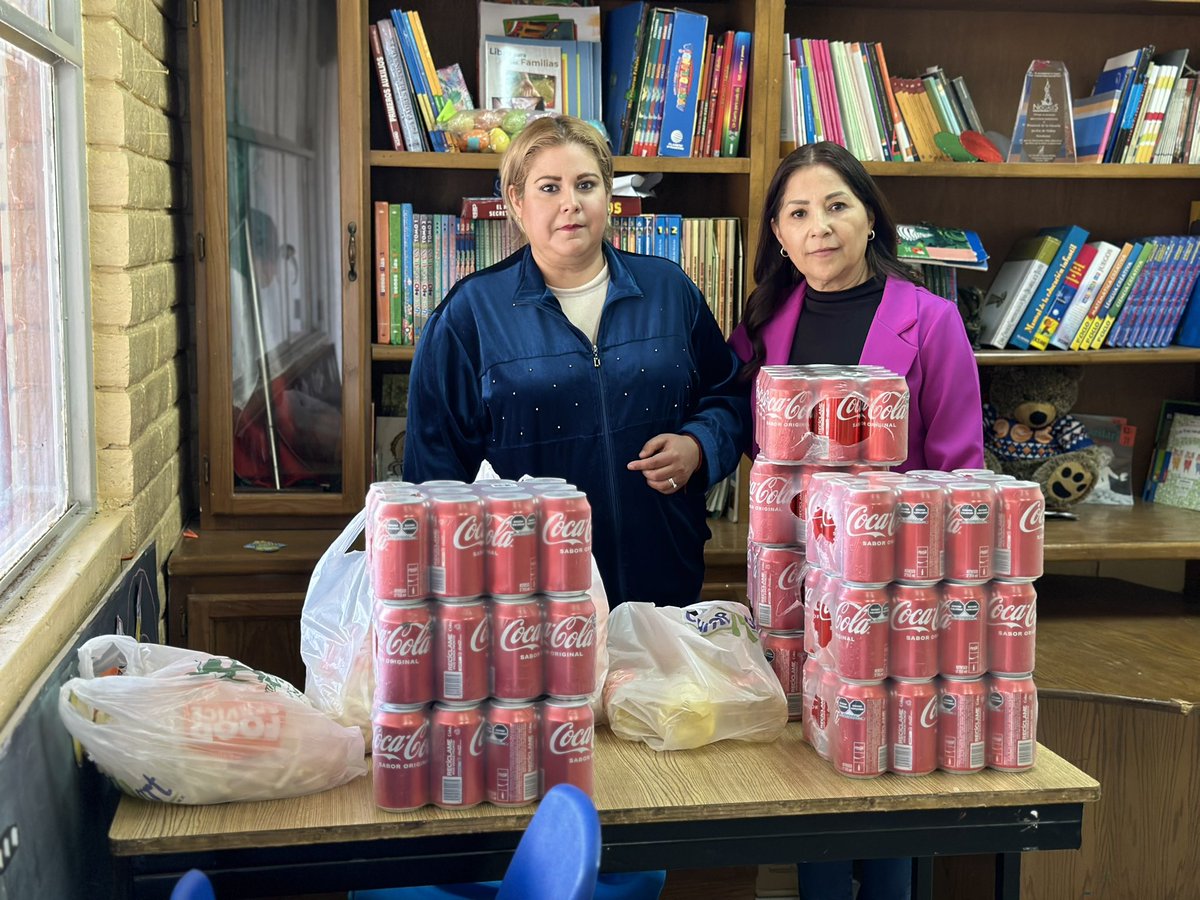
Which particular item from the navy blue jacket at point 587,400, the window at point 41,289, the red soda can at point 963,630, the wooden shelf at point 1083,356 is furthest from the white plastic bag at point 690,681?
the wooden shelf at point 1083,356

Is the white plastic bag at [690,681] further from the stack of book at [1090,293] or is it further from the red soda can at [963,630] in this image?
the stack of book at [1090,293]

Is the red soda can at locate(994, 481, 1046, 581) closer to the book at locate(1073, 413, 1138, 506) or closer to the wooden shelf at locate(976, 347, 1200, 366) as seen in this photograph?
→ the wooden shelf at locate(976, 347, 1200, 366)

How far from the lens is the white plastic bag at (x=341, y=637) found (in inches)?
64.2

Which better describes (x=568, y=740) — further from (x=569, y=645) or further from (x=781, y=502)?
(x=781, y=502)

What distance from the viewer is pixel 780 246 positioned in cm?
231

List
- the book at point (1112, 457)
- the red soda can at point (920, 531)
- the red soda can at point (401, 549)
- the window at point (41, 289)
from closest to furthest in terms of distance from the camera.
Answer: the red soda can at point (401, 549), the red soda can at point (920, 531), the window at point (41, 289), the book at point (1112, 457)

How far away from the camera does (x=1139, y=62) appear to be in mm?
3008

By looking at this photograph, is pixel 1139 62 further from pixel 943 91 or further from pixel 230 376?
pixel 230 376

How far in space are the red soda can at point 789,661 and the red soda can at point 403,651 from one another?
0.52 meters

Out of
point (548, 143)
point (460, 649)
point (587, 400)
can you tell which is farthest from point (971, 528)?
point (548, 143)

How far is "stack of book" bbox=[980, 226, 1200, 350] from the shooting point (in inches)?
119

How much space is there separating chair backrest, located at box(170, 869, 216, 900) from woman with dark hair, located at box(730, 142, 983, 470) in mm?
1338

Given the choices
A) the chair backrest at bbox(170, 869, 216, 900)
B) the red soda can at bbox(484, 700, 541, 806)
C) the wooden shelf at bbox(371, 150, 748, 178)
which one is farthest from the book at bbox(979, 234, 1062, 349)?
the chair backrest at bbox(170, 869, 216, 900)

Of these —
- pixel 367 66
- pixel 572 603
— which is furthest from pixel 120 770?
pixel 367 66
